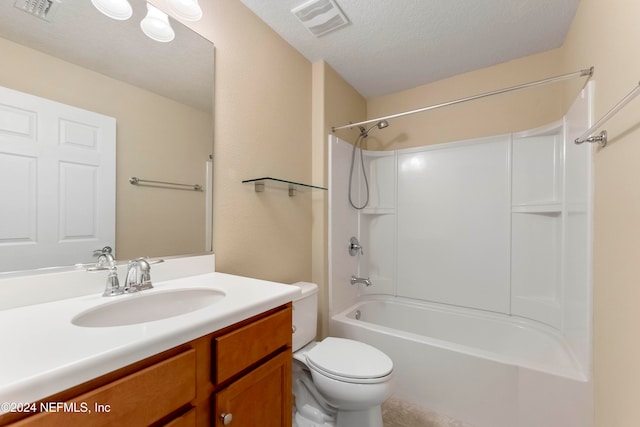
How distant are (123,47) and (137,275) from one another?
2.96 ft

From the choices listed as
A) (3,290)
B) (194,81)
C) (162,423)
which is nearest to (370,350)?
(162,423)

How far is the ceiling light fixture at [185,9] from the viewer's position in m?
1.12

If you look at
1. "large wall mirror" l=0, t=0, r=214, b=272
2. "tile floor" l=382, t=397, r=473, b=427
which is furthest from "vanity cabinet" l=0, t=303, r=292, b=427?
"tile floor" l=382, t=397, r=473, b=427

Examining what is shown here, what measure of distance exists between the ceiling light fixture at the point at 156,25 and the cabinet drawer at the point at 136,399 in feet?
4.17

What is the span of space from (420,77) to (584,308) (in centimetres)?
190

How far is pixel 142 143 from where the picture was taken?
43.0 inches

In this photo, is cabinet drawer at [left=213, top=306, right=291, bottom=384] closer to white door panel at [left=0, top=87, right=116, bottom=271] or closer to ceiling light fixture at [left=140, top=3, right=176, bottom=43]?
white door panel at [left=0, top=87, right=116, bottom=271]

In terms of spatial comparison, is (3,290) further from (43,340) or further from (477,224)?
(477,224)

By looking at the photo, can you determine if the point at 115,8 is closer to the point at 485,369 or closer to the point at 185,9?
the point at 185,9

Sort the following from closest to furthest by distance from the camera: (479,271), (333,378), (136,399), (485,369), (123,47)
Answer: (136,399) → (123,47) → (333,378) → (485,369) → (479,271)

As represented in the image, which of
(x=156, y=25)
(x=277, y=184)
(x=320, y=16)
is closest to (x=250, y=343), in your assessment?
(x=277, y=184)

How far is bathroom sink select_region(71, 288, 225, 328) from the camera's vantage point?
32.0 inches

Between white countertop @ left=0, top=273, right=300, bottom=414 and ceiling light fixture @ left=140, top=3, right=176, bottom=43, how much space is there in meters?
1.08

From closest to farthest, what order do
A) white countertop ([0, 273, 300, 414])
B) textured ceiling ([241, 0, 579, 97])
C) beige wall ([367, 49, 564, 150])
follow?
white countertop ([0, 273, 300, 414]) < textured ceiling ([241, 0, 579, 97]) < beige wall ([367, 49, 564, 150])
